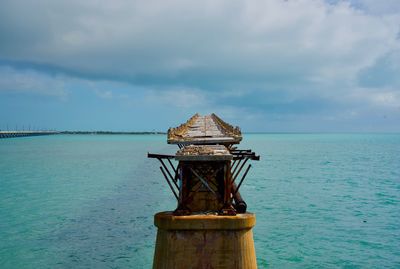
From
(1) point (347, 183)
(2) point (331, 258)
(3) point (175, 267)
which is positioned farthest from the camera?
(1) point (347, 183)

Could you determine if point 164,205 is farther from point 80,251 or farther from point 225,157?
point 225,157

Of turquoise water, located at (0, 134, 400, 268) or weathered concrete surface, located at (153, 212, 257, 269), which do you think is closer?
weathered concrete surface, located at (153, 212, 257, 269)

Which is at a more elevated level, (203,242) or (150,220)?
(203,242)

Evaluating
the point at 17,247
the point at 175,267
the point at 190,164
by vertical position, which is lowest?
the point at 17,247

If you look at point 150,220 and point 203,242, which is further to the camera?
point 150,220

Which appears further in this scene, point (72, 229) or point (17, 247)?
point (72, 229)

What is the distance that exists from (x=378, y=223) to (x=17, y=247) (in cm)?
2439

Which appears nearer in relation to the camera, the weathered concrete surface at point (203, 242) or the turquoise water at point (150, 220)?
the weathered concrete surface at point (203, 242)

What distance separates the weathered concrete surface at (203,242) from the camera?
40.5ft

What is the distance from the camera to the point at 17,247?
77.5 ft

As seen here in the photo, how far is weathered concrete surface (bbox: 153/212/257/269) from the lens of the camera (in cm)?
1236

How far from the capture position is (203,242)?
40.9 feet

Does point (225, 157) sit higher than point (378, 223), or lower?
higher

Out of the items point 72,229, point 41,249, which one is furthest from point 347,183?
point 41,249
